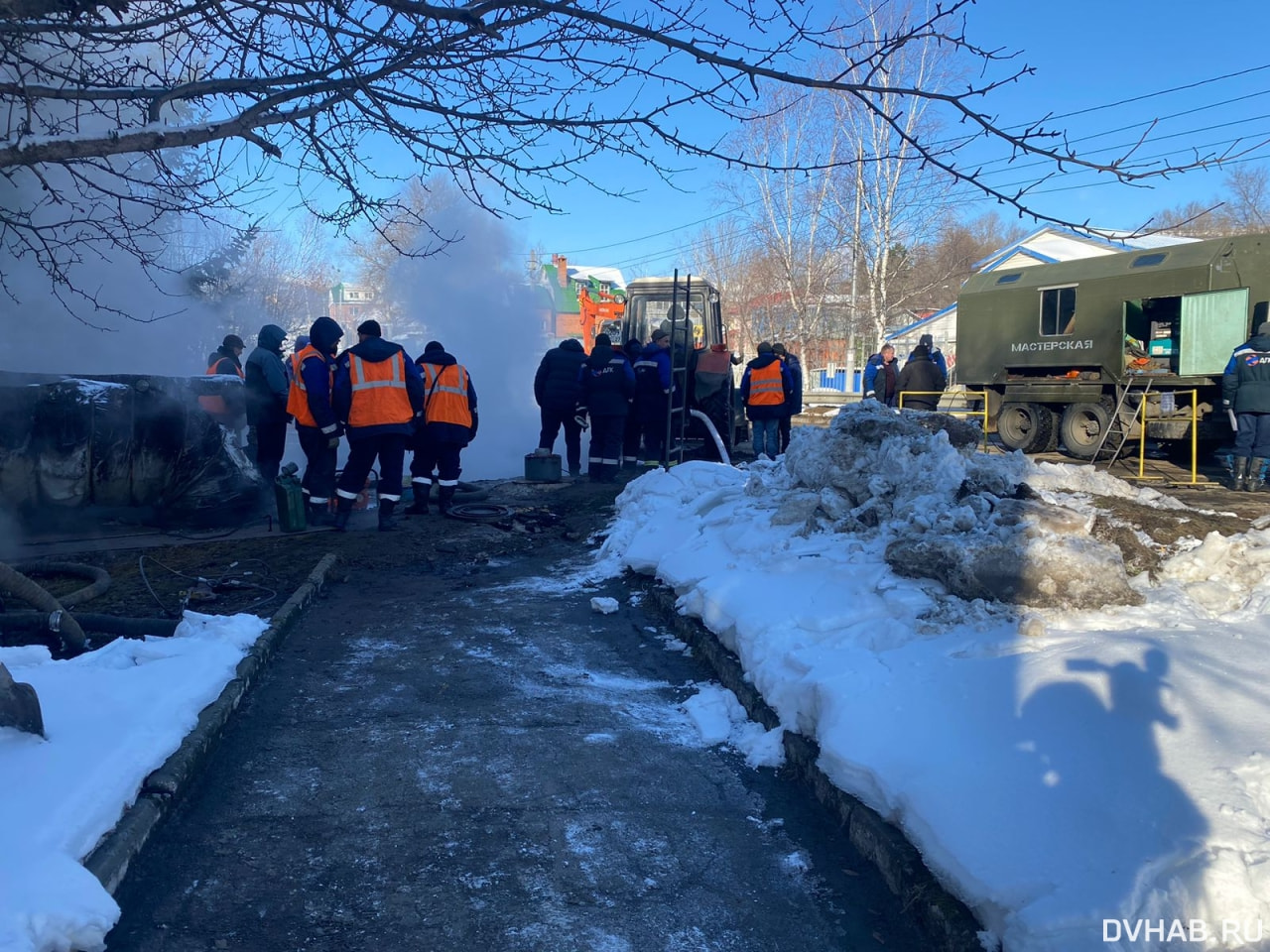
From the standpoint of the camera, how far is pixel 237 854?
312cm

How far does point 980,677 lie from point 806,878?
994 millimetres

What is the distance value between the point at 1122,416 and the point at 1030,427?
6.21 feet

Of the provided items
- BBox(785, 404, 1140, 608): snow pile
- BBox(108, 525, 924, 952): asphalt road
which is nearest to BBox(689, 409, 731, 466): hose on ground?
BBox(785, 404, 1140, 608): snow pile

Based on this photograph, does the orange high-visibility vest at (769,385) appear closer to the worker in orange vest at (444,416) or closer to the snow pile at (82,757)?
the worker in orange vest at (444,416)

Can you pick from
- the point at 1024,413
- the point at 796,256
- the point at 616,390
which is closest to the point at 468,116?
the point at 616,390

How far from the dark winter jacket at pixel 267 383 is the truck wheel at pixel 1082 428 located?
38.4ft

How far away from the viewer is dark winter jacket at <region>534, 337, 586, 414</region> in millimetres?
11867

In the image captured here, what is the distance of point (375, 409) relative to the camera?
8.23 metres

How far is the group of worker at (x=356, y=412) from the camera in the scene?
826cm

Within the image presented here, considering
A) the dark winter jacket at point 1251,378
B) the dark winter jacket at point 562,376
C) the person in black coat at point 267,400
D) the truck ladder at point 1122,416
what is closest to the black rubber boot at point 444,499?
the person in black coat at point 267,400

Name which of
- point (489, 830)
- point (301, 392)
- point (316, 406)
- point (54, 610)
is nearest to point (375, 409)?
point (316, 406)

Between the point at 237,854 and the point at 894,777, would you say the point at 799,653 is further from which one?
the point at 237,854

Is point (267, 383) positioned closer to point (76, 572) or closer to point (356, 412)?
point (356, 412)

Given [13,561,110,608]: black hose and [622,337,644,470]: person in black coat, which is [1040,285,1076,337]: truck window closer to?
[622,337,644,470]: person in black coat
